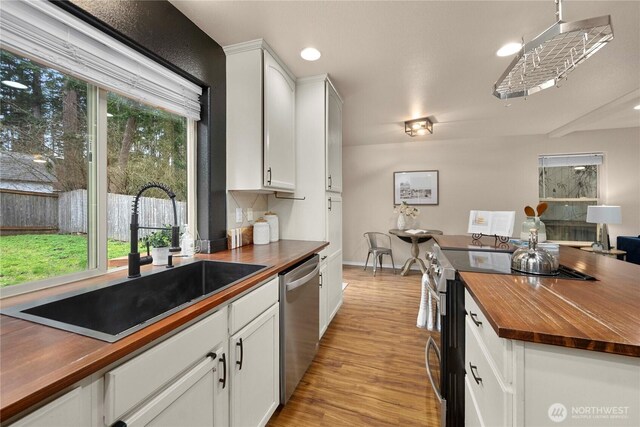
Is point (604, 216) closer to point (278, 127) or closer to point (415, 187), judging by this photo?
point (415, 187)

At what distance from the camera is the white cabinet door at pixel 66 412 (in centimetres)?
50

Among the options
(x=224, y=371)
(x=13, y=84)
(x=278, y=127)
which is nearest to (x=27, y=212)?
(x=13, y=84)

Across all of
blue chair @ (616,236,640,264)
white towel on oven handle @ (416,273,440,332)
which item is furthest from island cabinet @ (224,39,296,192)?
blue chair @ (616,236,640,264)

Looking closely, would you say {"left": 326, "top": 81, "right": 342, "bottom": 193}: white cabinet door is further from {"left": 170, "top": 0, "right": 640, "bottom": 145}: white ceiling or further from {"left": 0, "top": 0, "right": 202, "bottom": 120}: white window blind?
{"left": 0, "top": 0, "right": 202, "bottom": 120}: white window blind

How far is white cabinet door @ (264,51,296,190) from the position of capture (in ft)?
6.48

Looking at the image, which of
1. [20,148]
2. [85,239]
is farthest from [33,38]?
[85,239]

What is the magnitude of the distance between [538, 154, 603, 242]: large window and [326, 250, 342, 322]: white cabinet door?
4.11m

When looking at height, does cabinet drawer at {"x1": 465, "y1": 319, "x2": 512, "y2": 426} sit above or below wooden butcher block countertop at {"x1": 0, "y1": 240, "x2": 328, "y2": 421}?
below

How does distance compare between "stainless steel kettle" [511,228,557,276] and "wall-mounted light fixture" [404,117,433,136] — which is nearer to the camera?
"stainless steel kettle" [511,228,557,276]

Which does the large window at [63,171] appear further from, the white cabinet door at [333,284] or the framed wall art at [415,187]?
the framed wall art at [415,187]

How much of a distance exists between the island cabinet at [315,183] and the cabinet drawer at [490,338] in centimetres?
127

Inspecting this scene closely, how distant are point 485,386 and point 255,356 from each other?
96cm

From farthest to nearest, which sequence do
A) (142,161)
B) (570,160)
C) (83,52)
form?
(570,160) → (142,161) → (83,52)

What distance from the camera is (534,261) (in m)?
1.30
